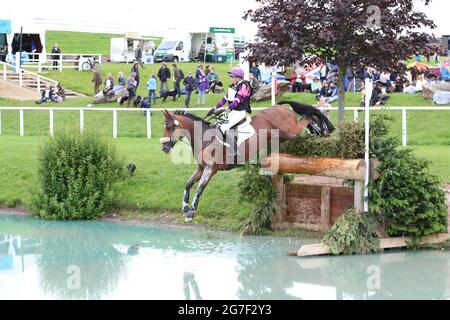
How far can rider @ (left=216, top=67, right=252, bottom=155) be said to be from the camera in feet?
48.4

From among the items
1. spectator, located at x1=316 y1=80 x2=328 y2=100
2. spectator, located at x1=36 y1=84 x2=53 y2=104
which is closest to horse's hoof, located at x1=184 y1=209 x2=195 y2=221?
spectator, located at x1=316 y1=80 x2=328 y2=100

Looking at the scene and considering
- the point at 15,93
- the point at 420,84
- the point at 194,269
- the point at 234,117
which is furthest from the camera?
the point at 15,93

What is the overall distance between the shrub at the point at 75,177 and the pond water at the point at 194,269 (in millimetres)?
1334

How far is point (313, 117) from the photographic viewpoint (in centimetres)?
1603

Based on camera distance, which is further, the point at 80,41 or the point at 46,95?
the point at 80,41

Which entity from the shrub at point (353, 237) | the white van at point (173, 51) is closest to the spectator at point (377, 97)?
the shrub at point (353, 237)

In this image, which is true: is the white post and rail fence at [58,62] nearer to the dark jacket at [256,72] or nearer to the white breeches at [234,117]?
the dark jacket at [256,72]

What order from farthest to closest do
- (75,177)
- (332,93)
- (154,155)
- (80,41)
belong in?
(80,41)
(332,93)
(154,155)
(75,177)

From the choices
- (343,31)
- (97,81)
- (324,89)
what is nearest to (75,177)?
(343,31)

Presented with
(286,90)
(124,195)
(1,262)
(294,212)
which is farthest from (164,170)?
(286,90)

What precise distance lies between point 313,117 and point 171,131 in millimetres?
2831

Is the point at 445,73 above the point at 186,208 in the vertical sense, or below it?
above

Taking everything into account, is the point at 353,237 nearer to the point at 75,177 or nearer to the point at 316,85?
the point at 75,177
